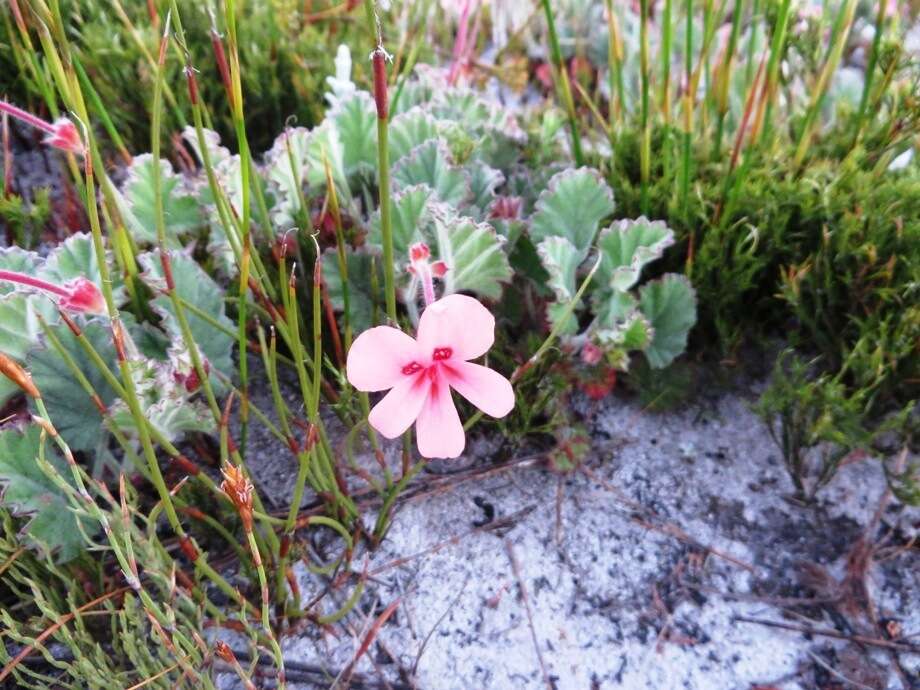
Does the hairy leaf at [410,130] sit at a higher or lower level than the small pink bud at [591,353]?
higher

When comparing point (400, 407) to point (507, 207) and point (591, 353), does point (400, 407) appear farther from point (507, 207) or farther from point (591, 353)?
point (507, 207)

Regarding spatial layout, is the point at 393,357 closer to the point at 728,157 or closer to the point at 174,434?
the point at 174,434

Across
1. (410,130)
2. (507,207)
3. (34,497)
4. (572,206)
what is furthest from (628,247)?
(34,497)

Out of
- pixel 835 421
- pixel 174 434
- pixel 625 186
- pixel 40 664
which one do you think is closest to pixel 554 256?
pixel 625 186

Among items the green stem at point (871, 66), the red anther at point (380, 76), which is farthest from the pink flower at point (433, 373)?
the green stem at point (871, 66)

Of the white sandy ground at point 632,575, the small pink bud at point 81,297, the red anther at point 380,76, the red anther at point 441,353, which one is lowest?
the white sandy ground at point 632,575

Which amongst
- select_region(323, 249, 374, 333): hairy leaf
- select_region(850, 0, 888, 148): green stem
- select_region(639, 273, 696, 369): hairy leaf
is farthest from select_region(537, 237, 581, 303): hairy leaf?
select_region(850, 0, 888, 148): green stem

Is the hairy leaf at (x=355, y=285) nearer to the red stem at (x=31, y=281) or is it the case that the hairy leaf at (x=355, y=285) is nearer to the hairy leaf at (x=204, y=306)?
the hairy leaf at (x=204, y=306)

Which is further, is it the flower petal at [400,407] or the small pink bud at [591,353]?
the small pink bud at [591,353]
